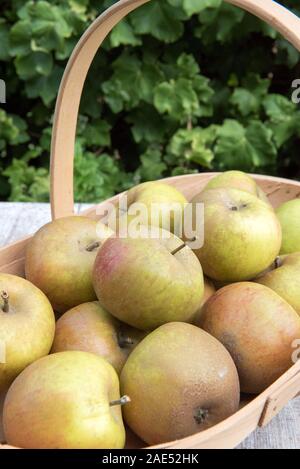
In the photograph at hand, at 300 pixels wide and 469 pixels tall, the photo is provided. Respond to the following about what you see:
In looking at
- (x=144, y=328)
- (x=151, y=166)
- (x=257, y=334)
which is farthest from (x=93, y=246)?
(x=151, y=166)

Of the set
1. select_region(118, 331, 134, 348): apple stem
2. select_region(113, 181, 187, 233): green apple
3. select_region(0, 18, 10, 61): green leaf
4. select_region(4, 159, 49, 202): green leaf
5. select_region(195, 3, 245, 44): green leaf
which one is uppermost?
select_region(195, 3, 245, 44): green leaf

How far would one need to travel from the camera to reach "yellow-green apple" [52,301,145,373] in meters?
0.76

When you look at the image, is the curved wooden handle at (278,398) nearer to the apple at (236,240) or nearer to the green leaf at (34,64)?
the apple at (236,240)

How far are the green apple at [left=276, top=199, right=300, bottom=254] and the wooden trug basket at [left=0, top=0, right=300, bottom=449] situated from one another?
17 cm

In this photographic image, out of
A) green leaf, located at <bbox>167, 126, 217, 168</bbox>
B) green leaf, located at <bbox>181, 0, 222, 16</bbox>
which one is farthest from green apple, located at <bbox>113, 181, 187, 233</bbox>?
green leaf, located at <bbox>167, 126, 217, 168</bbox>

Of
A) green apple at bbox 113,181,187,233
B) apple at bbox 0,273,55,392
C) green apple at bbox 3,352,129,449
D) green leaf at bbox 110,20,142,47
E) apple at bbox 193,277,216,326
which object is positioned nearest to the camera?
green apple at bbox 3,352,129,449

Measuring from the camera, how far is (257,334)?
2.44 ft

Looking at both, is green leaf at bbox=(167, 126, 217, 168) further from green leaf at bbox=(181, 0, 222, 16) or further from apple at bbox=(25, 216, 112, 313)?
apple at bbox=(25, 216, 112, 313)

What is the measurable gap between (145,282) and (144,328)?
0.07 m

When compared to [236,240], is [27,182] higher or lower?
lower

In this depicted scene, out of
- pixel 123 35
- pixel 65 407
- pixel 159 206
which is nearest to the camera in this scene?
pixel 65 407

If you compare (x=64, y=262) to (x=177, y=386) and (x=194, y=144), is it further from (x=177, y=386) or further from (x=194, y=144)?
(x=194, y=144)

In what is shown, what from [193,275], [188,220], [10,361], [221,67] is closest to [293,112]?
[221,67]

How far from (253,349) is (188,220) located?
0.78ft
